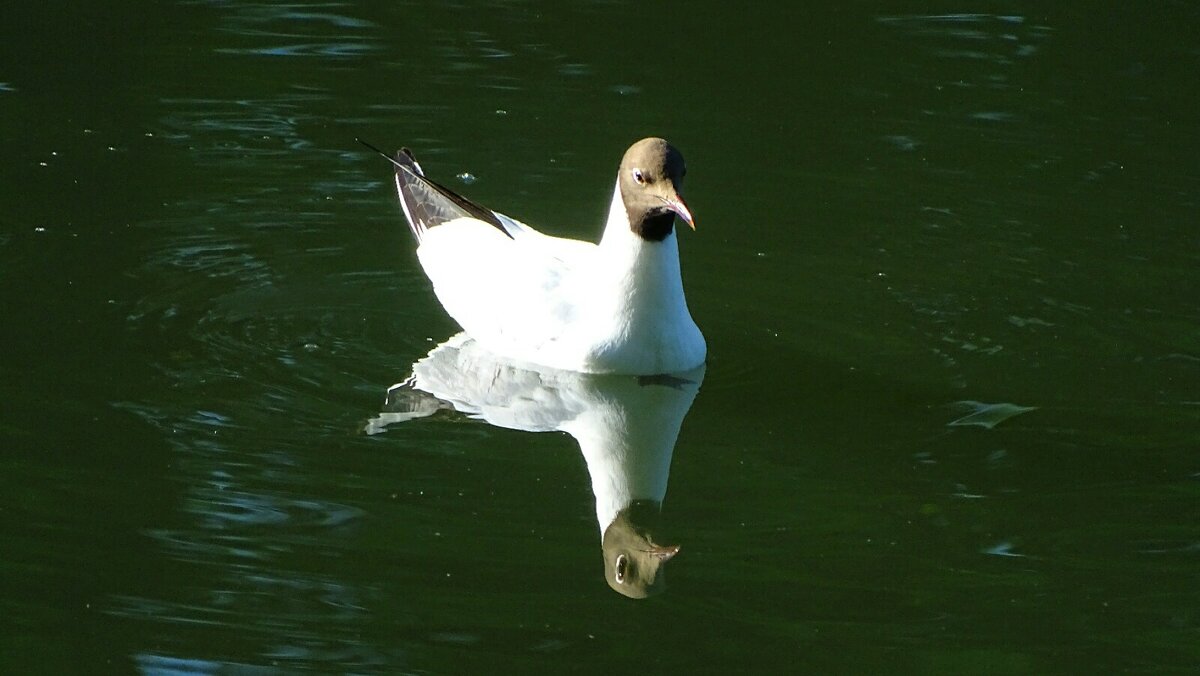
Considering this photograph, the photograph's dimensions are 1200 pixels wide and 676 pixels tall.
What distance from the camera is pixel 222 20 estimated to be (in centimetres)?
1210

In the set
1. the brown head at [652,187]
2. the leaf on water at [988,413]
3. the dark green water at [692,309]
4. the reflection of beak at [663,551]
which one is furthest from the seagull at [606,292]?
the reflection of beak at [663,551]

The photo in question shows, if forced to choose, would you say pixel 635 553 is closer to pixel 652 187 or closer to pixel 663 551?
pixel 663 551

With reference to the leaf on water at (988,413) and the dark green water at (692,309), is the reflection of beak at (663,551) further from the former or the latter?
the leaf on water at (988,413)

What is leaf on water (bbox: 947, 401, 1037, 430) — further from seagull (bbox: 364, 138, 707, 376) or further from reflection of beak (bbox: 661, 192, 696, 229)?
reflection of beak (bbox: 661, 192, 696, 229)

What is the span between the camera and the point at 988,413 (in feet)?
22.7

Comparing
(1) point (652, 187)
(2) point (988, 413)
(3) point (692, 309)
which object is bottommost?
(3) point (692, 309)

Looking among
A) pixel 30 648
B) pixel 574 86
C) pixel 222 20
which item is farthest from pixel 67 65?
pixel 30 648

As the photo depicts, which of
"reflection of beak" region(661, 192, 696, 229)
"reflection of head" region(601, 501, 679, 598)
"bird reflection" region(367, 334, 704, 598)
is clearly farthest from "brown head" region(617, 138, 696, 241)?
"reflection of head" region(601, 501, 679, 598)

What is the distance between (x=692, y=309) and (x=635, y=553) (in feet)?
8.58

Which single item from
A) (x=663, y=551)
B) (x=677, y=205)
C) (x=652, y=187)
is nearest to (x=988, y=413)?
(x=677, y=205)

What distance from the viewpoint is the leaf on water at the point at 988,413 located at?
22.4 ft

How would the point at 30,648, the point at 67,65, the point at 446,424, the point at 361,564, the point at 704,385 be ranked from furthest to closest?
the point at 67,65
the point at 704,385
the point at 446,424
the point at 361,564
the point at 30,648

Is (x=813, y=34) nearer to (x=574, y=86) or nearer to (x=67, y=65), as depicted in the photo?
(x=574, y=86)

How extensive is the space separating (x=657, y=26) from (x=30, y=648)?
8058 mm
